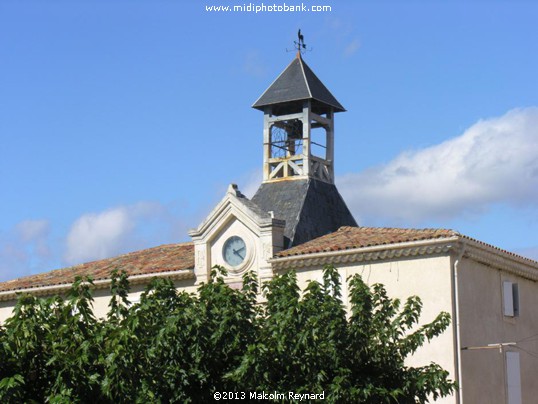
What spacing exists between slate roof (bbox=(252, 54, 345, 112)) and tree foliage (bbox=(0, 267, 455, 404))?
14.9m

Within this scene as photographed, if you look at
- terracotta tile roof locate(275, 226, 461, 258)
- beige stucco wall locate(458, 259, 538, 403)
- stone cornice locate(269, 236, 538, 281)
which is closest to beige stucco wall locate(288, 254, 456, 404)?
stone cornice locate(269, 236, 538, 281)

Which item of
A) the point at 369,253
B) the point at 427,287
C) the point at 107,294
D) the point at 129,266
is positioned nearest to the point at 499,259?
the point at 427,287

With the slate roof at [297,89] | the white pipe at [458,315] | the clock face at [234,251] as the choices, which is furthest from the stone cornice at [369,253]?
the slate roof at [297,89]

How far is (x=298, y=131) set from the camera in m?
40.9

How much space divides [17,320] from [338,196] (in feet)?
68.1

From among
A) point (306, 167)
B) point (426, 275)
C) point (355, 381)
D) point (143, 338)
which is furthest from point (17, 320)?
point (306, 167)

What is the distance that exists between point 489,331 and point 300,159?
31.7 feet

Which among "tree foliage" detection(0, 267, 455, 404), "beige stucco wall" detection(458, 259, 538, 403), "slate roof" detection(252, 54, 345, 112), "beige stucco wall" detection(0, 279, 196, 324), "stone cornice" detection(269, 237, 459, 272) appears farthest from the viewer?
"slate roof" detection(252, 54, 345, 112)

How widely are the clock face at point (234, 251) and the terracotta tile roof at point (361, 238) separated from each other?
59.2 inches

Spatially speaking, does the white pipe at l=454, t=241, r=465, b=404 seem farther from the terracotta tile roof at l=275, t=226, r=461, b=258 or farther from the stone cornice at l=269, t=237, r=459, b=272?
the terracotta tile roof at l=275, t=226, r=461, b=258

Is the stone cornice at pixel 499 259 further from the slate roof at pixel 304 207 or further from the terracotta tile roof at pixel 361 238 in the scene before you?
the slate roof at pixel 304 207

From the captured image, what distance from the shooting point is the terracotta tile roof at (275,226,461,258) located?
32.5 m

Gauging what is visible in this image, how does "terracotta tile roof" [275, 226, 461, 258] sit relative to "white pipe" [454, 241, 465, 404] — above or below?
above

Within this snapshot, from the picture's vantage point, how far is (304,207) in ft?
125
